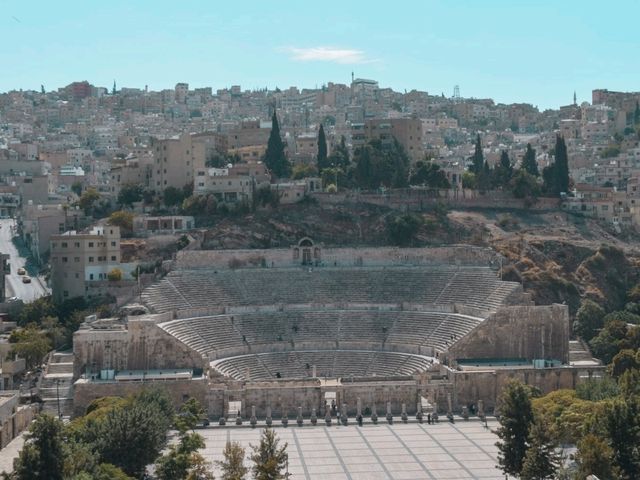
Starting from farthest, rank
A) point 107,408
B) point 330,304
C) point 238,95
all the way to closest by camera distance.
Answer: point 238,95, point 330,304, point 107,408

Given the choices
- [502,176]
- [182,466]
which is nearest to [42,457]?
[182,466]

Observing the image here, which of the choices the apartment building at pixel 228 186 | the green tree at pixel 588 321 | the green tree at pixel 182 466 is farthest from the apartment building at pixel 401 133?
the green tree at pixel 182 466

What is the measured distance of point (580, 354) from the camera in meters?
61.6

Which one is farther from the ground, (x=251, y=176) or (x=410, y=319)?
(x=251, y=176)

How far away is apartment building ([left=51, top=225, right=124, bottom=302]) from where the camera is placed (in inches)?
2603

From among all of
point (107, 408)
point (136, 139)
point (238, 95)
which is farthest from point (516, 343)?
point (238, 95)

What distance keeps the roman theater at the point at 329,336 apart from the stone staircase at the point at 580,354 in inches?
57.1

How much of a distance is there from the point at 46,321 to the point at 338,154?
3081cm

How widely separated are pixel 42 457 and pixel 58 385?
20.4 metres

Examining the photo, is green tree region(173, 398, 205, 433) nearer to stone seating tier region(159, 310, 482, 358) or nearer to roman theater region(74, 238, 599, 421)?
roman theater region(74, 238, 599, 421)

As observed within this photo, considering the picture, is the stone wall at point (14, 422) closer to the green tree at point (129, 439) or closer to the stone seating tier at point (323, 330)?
the green tree at point (129, 439)

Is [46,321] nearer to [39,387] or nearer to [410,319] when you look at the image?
[39,387]

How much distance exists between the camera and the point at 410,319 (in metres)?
62.8

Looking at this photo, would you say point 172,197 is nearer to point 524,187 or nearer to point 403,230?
point 403,230
